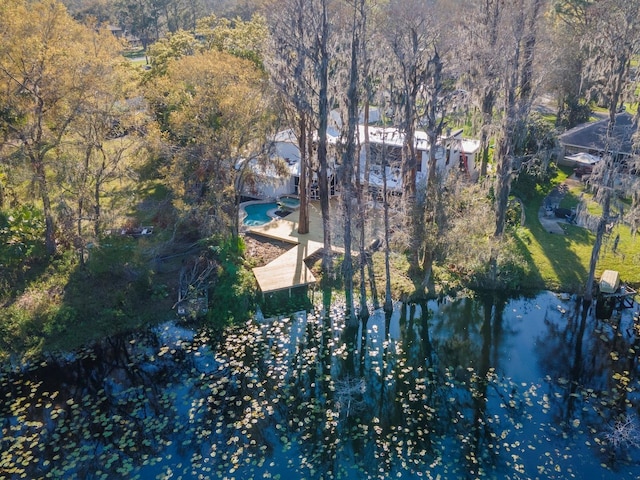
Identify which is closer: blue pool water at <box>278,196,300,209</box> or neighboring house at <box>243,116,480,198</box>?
neighboring house at <box>243,116,480,198</box>

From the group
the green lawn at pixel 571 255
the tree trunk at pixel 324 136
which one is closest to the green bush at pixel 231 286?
the tree trunk at pixel 324 136

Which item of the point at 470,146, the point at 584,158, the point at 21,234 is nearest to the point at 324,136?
the point at 21,234

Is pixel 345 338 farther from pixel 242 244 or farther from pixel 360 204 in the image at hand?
pixel 242 244

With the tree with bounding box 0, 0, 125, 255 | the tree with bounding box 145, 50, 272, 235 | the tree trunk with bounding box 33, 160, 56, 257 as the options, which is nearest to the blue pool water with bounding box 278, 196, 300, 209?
the tree with bounding box 145, 50, 272, 235

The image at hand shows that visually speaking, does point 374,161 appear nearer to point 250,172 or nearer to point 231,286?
point 250,172

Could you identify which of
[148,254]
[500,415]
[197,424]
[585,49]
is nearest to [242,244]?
[148,254]

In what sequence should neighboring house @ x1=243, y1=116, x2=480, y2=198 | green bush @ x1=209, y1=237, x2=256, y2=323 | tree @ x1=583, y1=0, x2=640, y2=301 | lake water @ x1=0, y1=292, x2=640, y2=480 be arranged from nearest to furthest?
lake water @ x1=0, y1=292, x2=640, y2=480, tree @ x1=583, y1=0, x2=640, y2=301, green bush @ x1=209, y1=237, x2=256, y2=323, neighboring house @ x1=243, y1=116, x2=480, y2=198

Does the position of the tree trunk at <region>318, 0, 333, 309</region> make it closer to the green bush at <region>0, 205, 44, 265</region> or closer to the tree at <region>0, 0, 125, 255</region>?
the tree at <region>0, 0, 125, 255</region>
